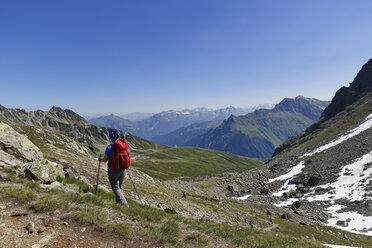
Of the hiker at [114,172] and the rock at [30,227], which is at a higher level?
the hiker at [114,172]

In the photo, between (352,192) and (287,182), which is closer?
(352,192)

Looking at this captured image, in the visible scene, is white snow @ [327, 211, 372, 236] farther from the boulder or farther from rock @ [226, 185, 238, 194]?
the boulder

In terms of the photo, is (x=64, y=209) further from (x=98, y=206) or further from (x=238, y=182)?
(x=238, y=182)

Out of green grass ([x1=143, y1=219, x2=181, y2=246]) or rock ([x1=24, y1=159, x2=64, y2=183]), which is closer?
green grass ([x1=143, y1=219, x2=181, y2=246])

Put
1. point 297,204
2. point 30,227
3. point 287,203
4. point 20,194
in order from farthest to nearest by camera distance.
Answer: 1. point 287,203
2. point 297,204
3. point 20,194
4. point 30,227

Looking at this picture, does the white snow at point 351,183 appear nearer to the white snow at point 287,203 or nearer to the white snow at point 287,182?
the white snow at point 287,203

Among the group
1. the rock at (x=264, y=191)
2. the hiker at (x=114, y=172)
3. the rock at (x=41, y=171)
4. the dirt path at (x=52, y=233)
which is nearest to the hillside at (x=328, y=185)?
the rock at (x=264, y=191)

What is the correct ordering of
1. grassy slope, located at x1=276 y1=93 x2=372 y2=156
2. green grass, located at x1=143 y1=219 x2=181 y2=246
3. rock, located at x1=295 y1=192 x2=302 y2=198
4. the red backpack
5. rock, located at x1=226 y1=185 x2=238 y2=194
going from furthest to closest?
1. grassy slope, located at x1=276 y1=93 x2=372 y2=156
2. rock, located at x1=226 y1=185 x2=238 y2=194
3. rock, located at x1=295 y1=192 x2=302 y2=198
4. the red backpack
5. green grass, located at x1=143 y1=219 x2=181 y2=246

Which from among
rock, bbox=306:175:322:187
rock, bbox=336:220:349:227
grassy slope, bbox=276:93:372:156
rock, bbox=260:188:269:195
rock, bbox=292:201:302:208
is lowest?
rock, bbox=260:188:269:195

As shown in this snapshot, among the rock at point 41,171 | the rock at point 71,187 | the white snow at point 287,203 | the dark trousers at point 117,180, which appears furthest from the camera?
the white snow at point 287,203

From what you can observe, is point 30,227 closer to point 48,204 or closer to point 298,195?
point 48,204

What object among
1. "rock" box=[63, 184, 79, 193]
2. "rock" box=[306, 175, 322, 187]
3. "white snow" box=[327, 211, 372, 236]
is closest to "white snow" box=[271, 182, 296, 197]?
"rock" box=[306, 175, 322, 187]

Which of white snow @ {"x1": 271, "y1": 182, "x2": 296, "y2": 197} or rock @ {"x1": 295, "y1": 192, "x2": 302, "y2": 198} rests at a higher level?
rock @ {"x1": 295, "y1": 192, "x2": 302, "y2": 198}

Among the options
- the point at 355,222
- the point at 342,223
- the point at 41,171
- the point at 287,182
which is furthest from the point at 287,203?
the point at 41,171
